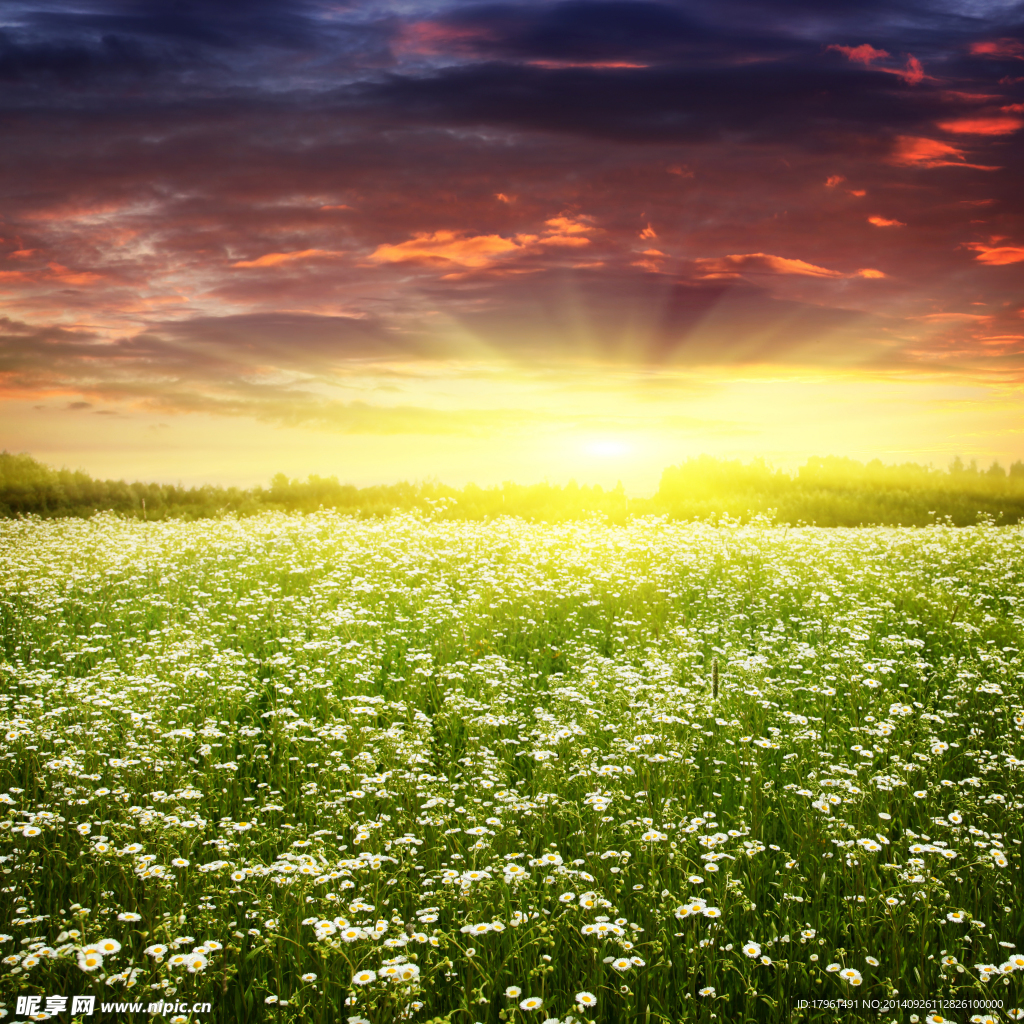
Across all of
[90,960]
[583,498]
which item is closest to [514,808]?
[90,960]

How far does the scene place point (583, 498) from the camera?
30781 mm

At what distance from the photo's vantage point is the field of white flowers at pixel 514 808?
3.69 meters

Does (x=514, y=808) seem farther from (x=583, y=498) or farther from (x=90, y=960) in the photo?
(x=583, y=498)

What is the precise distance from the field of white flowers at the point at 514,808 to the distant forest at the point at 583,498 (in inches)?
606

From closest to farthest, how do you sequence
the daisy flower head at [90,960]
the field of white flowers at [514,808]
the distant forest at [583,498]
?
the daisy flower head at [90,960] < the field of white flowers at [514,808] < the distant forest at [583,498]

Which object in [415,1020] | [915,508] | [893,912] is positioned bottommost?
[415,1020]

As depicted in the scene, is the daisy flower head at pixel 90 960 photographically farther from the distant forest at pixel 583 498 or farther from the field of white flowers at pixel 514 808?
the distant forest at pixel 583 498

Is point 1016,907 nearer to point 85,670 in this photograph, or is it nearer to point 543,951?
point 543,951

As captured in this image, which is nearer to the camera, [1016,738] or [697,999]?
[697,999]

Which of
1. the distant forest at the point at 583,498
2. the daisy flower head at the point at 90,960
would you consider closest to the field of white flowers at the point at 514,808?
the daisy flower head at the point at 90,960

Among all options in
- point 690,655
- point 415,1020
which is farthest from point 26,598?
point 415,1020

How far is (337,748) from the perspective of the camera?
6.67 m

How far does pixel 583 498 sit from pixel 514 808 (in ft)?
85.4

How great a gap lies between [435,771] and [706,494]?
3291 cm
